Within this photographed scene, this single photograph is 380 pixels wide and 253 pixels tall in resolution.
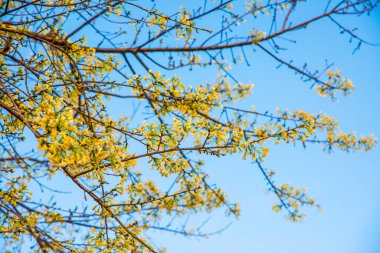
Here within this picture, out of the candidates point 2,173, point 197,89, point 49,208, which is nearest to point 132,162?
point 197,89

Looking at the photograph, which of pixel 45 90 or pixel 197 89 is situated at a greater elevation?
pixel 197 89

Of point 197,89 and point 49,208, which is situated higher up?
point 197,89

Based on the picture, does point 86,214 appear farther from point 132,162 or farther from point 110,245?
point 132,162

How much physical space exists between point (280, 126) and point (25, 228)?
3114mm

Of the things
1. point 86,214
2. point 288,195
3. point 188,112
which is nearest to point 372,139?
point 288,195

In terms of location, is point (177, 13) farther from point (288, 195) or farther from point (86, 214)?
point (288, 195)

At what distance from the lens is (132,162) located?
280 centimetres

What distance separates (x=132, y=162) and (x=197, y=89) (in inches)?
38.1

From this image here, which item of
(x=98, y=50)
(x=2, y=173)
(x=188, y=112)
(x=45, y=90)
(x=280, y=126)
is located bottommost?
(x=2, y=173)

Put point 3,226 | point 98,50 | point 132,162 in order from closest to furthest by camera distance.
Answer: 1. point 132,162
2. point 3,226
3. point 98,50

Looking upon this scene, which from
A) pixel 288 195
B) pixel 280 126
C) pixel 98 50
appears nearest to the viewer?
pixel 280 126

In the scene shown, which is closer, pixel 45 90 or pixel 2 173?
pixel 45 90

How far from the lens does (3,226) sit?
3127 mm

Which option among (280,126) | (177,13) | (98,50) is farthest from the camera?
(98,50)
